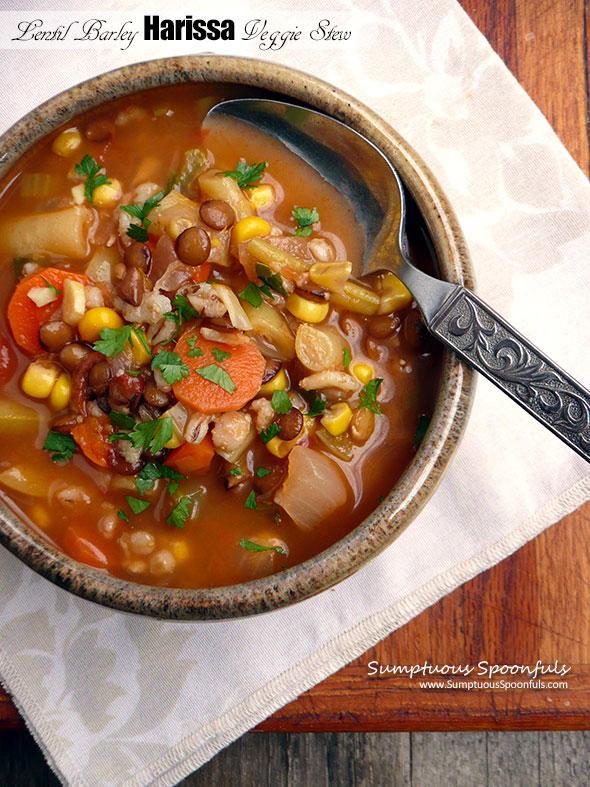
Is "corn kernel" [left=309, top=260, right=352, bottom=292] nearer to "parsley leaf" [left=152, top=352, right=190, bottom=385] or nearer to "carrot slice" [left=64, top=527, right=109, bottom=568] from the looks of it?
"parsley leaf" [left=152, top=352, right=190, bottom=385]

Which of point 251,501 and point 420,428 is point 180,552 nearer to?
point 251,501

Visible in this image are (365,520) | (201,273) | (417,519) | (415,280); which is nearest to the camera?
(365,520)

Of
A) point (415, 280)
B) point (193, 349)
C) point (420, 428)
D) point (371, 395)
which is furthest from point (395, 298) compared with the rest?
point (193, 349)

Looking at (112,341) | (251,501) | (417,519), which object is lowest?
(417,519)

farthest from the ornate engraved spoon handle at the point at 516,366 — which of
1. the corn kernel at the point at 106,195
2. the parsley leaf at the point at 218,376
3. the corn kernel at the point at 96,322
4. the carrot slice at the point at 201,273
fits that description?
the corn kernel at the point at 106,195

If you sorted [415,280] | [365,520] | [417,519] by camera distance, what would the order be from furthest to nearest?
[417,519] → [415,280] → [365,520]

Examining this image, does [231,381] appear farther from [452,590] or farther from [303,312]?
[452,590]

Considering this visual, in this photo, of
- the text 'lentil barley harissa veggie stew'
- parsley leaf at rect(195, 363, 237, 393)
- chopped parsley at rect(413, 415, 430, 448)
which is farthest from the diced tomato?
chopped parsley at rect(413, 415, 430, 448)
